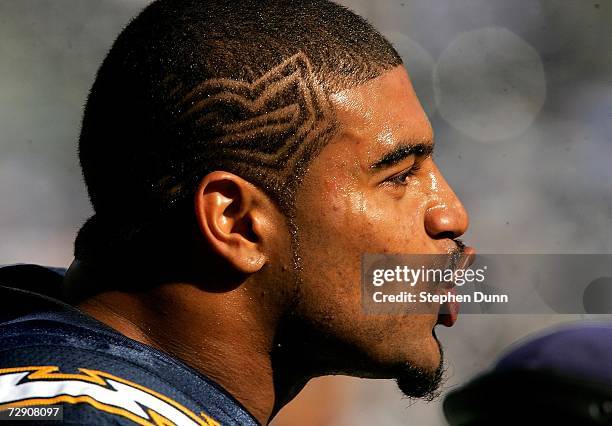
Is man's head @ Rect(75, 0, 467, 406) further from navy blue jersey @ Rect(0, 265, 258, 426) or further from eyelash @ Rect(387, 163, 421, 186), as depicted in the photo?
navy blue jersey @ Rect(0, 265, 258, 426)

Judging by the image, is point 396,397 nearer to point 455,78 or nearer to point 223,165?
point 455,78

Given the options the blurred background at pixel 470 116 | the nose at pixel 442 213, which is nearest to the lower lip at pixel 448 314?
the nose at pixel 442 213

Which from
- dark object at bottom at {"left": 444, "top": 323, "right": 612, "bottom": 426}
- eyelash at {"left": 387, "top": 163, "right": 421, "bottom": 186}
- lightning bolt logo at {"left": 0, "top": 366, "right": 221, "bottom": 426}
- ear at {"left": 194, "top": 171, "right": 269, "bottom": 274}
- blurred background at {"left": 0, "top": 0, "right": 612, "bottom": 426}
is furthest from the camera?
blurred background at {"left": 0, "top": 0, "right": 612, "bottom": 426}

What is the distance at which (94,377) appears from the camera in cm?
129

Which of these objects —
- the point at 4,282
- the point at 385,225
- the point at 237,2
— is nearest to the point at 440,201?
the point at 385,225

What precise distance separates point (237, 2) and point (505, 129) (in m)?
3.58

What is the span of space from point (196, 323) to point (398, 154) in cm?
49

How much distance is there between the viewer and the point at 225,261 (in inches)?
62.2

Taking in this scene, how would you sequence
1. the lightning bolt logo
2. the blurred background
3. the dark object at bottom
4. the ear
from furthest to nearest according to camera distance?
the blurred background < the dark object at bottom < the ear < the lightning bolt logo

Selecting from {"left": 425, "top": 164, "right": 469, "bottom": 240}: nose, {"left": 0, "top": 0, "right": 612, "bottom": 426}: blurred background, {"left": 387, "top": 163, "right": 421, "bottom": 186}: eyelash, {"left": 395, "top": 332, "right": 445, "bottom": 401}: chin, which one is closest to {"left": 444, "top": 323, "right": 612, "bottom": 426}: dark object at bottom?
{"left": 395, "top": 332, "right": 445, "bottom": 401}: chin

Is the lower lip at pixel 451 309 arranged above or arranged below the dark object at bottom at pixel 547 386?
above

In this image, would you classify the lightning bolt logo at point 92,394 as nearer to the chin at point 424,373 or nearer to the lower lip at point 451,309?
the chin at point 424,373

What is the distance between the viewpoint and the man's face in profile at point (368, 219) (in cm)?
162

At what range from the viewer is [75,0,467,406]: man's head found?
1.59 metres
